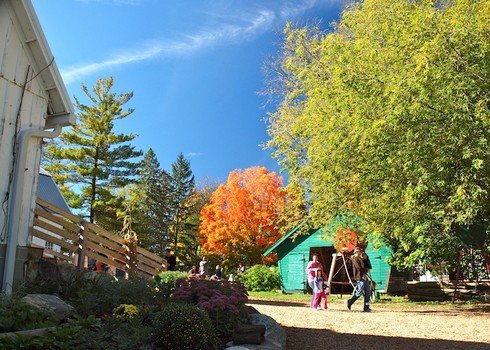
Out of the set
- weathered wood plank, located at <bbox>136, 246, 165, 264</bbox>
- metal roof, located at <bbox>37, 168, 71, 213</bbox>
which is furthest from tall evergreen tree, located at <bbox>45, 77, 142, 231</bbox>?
weathered wood plank, located at <bbox>136, 246, 165, 264</bbox>

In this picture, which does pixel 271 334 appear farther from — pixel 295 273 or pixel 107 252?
pixel 295 273

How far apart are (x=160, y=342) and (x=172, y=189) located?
5176 cm

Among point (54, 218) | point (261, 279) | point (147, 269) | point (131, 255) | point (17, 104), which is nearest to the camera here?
point (17, 104)

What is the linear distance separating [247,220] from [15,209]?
3020 centimetres

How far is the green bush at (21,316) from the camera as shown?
4.96m

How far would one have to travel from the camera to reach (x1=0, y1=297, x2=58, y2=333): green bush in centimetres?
496

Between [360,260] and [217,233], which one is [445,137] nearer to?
[360,260]

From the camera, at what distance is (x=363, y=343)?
26.9 ft

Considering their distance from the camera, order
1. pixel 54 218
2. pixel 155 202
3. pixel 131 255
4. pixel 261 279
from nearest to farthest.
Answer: pixel 54 218
pixel 131 255
pixel 261 279
pixel 155 202

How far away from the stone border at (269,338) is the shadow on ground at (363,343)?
502mm

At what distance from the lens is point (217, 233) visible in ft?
124

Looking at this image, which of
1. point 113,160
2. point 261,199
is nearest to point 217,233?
point 261,199

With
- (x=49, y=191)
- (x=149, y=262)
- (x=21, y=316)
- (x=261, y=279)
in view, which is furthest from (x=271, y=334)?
(x=49, y=191)

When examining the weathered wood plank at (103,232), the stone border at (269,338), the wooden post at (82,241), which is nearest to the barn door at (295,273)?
the weathered wood plank at (103,232)
